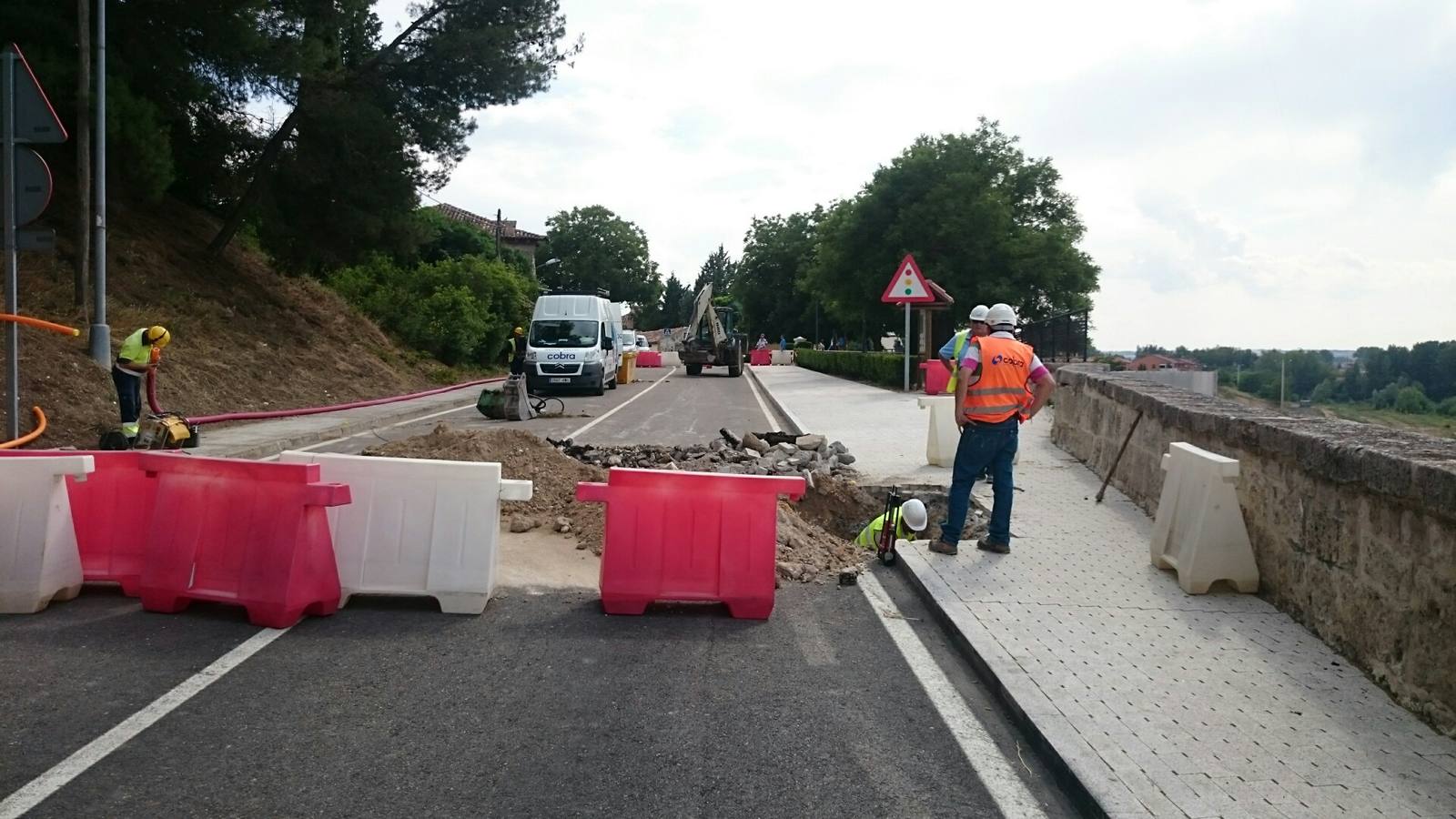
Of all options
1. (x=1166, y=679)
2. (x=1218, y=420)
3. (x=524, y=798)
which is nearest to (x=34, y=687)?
(x=524, y=798)

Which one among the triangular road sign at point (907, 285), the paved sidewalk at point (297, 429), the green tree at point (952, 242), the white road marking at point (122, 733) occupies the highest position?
the green tree at point (952, 242)

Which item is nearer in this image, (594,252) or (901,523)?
(901,523)

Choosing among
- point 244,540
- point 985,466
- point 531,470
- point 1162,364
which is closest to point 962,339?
point 985,466

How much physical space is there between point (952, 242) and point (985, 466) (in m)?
32.2

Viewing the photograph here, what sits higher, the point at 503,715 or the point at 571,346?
the point at 571,346

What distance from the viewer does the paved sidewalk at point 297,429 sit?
579 inches

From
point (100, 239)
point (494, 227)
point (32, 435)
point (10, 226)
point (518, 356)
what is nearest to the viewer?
point (10, 226)

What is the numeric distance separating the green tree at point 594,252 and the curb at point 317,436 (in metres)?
100

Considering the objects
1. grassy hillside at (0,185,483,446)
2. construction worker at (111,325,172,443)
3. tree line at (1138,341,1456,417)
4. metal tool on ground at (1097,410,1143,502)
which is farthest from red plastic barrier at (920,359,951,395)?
construction worker at (111,325,172,443)

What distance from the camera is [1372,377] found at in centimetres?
753

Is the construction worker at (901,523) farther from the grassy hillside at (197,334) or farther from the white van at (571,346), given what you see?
the white van at (571,346)

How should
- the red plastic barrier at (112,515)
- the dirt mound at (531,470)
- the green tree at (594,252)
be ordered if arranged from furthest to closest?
the green tree at (594,252), the dirt mound at (531,470), the red plastic barrier at (112,515)

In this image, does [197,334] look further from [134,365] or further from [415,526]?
[415,526]

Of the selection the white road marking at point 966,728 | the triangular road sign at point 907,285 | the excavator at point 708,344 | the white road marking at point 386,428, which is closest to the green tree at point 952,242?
the excavator at point 708,344
